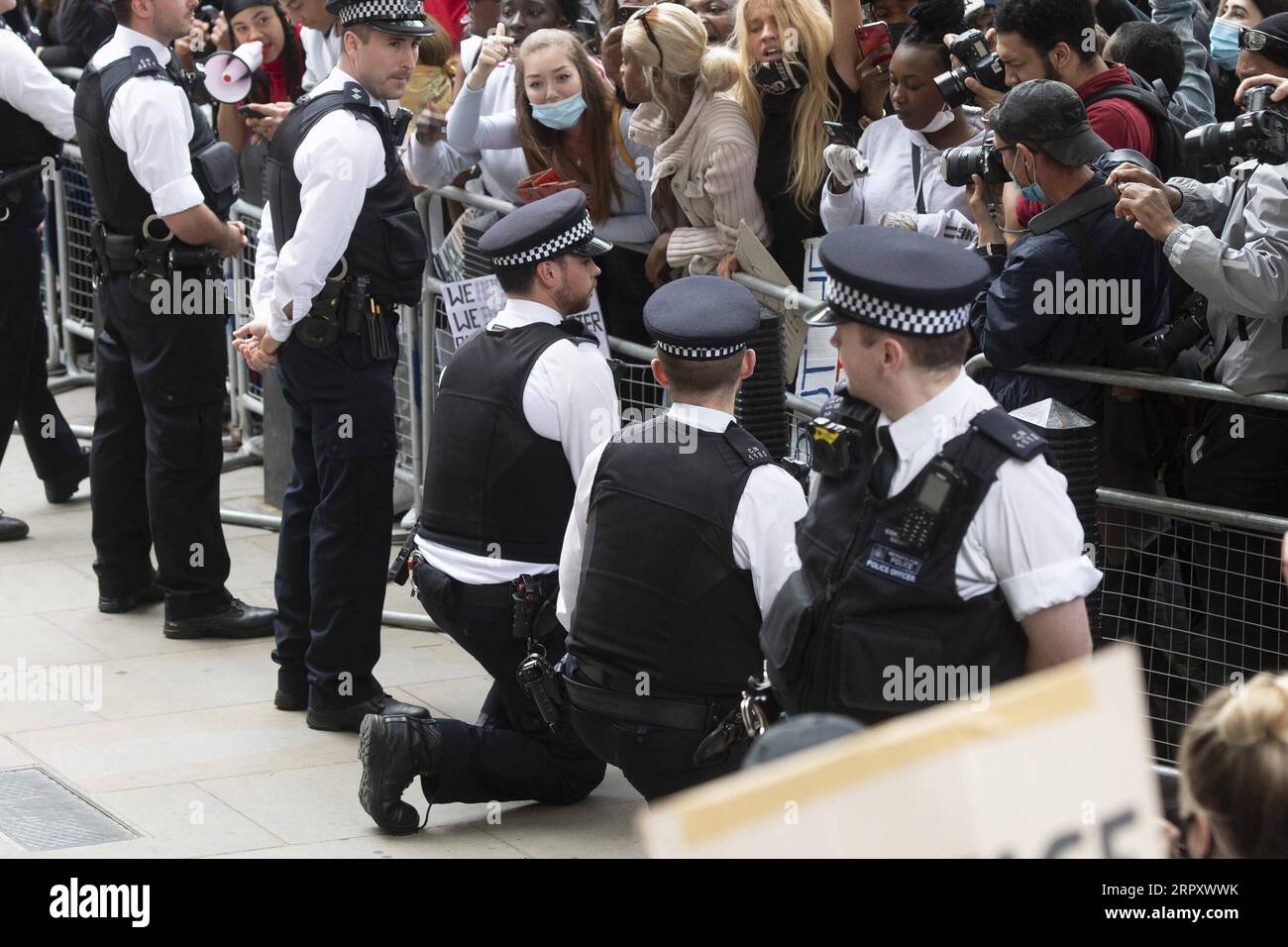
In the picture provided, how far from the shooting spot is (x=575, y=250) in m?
5.12

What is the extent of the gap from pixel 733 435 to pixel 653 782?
933 mm

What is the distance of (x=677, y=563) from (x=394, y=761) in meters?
1.31

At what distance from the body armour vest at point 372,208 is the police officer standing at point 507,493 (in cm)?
80

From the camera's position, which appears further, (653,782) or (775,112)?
(775,112)

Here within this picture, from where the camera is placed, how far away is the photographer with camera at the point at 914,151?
225 inches

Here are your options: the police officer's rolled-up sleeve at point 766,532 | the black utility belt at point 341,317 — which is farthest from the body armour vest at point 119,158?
the police officer's rolled-up sleeve at point 766,532

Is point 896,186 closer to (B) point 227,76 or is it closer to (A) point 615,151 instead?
(A) point 615,151

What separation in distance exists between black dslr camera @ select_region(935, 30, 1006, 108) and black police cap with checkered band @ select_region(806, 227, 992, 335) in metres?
2.09

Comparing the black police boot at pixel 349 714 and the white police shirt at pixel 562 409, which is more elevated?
the white police shirt at pixel 562 409

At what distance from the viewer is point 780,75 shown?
6.11 m

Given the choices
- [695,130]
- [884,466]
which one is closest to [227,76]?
[695,130]

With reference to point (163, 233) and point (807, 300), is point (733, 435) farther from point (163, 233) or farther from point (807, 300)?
point (163, 233)

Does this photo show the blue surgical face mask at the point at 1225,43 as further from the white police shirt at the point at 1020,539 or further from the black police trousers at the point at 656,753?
the black police trousers at the point at 656,753

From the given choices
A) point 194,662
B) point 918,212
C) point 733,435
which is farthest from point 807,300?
point 194,662
